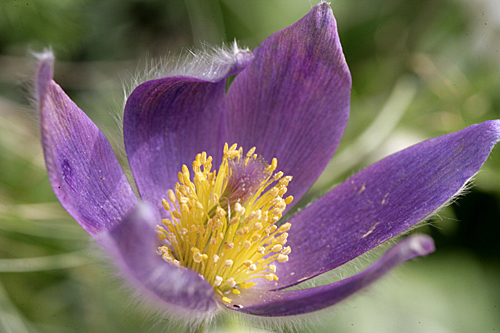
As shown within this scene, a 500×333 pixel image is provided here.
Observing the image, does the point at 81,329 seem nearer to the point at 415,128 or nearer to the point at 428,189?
the point at 428,189

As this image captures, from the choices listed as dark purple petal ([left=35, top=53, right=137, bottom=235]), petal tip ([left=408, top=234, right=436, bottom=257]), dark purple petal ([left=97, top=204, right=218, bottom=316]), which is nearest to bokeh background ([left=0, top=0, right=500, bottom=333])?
dark purple petal ([left=35, top=53, right=137, bottom=235])

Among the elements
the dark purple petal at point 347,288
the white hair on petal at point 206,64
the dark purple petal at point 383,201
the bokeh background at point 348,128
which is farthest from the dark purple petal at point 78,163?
the dark purple petal at point 383,201

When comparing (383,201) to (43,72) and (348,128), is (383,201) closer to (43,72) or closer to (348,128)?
(348,128)

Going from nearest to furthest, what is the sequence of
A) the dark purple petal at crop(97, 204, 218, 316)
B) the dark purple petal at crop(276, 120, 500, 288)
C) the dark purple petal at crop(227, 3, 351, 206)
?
1. the dark purple petal at crop(97, 204, 218, 316)
2. the dark purple petal at crop(276, 120, 500, 288)
3. the dark purple petal at crop(227, 3, 351, 206)

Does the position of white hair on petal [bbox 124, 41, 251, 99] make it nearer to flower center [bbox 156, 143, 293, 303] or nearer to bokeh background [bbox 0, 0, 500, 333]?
flower center [bbox 156, 143, 293, 303]

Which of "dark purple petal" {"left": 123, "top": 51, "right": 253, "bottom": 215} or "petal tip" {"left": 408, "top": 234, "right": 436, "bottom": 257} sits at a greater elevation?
"dark purple petal" {"left": 123, "top": 51, "right": 253, "bottom": 215}

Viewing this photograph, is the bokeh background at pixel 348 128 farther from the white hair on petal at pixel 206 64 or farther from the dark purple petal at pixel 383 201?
the white hair on petal at pixel 206 64
